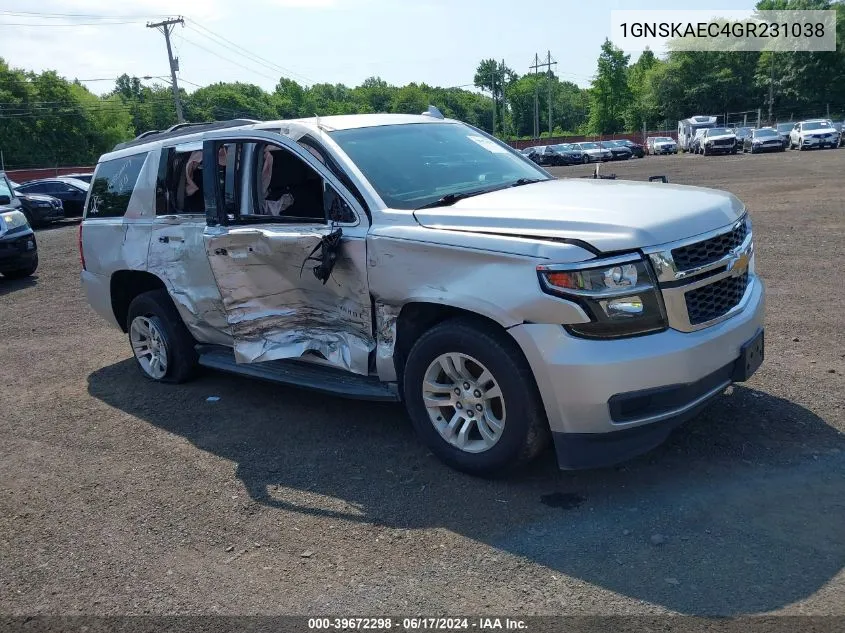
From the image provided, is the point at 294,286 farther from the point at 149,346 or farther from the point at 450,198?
the point at 149,346

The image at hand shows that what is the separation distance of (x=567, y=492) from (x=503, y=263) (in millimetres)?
1263

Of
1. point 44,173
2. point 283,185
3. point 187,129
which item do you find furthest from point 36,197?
point 44,173

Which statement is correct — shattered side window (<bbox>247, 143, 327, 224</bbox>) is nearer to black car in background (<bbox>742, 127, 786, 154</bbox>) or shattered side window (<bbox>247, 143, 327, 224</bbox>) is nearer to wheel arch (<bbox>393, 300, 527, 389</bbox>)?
wheel arch (<bbox>393, 300, 527, 389</bbox>)

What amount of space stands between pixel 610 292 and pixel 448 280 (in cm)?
86

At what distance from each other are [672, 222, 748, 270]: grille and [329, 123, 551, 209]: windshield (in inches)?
57.1

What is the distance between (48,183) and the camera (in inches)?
972

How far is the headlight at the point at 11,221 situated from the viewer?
12.0 metres

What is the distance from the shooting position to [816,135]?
4028 centimetres

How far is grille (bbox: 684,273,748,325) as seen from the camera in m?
3.67

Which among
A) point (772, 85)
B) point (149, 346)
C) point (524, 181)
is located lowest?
point (149, 346)

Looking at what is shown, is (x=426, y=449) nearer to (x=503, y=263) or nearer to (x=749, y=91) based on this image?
(x=503, y=263)

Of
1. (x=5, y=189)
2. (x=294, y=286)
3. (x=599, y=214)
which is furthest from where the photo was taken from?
(x=5, y=189)

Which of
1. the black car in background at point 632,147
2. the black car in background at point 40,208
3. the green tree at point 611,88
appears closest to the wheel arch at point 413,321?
the black car in background at point 40,208

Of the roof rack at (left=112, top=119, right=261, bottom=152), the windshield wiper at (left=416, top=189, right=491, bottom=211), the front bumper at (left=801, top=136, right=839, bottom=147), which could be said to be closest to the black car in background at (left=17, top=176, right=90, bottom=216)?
the roof rack at (left=112, top=119, right=261, bottom=152)
